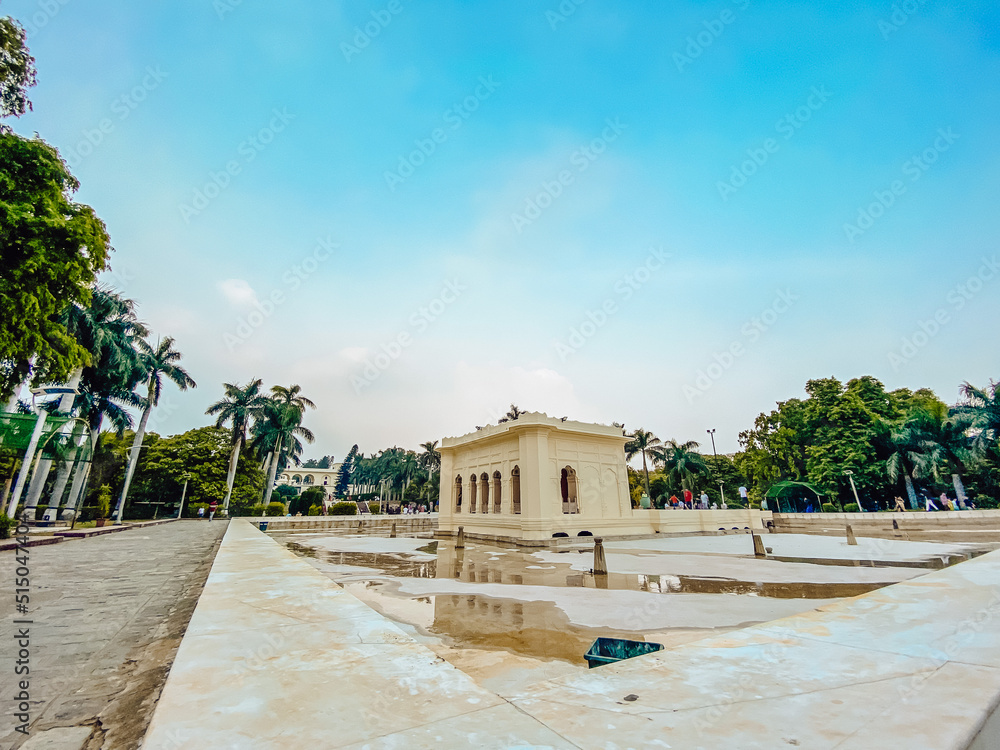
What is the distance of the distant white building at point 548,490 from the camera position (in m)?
18.5

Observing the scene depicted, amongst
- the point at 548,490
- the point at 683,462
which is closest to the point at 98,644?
the point at 548,490

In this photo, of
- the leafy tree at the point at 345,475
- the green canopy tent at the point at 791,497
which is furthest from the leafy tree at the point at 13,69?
the leafy tree at the point at 345,475

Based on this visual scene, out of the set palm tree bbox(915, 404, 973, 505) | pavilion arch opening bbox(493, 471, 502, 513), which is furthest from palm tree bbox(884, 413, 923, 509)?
pavilion arch opening bbox(493, 471, 502, 513)

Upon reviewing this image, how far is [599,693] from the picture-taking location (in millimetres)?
2248

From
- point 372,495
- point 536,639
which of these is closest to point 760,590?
point 536,639

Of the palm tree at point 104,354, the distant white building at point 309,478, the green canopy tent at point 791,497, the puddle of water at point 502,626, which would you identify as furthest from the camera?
the distant white building at point 309,478

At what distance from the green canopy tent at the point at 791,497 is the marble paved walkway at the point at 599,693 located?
34539 millimetres

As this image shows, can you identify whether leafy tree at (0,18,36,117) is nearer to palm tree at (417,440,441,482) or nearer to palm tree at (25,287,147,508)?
palm tree at (25,287,147,508)

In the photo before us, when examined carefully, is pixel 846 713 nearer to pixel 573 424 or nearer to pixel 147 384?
pixel 573 424

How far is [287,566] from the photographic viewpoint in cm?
647

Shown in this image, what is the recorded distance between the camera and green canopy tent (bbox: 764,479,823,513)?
33.6m

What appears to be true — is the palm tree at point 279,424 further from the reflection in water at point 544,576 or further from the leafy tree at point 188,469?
the reflection in water at point 544,576

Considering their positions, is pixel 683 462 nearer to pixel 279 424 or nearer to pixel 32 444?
pixel 279 424

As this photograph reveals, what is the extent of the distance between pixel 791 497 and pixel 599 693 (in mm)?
43425
